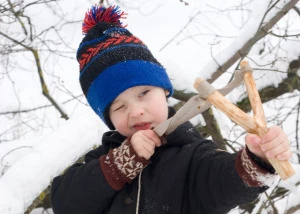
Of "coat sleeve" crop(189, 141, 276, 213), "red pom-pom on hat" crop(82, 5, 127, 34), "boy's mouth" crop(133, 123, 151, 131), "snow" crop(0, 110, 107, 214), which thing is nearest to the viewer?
"coat sleeve" crop(189, 141, 276, 213)

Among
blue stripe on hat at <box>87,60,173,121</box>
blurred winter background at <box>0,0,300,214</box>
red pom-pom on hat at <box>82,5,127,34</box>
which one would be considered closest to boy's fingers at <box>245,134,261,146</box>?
blue stripe on hat at <box>87,60,173,121</box>

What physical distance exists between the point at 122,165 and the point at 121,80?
25 cm

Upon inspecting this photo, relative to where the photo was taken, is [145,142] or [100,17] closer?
[145,142]

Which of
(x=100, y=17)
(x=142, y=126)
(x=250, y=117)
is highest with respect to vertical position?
(x=100, y=17)

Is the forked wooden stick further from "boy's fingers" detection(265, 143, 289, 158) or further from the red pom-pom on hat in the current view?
the red pom-pom on hat

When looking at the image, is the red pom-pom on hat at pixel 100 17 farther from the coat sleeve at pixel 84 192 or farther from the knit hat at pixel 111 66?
the coat sleeve at pixel 84 192

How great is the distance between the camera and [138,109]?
45.1 inches

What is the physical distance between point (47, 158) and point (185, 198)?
760mm

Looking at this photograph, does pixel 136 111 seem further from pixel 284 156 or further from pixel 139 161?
pixel 284 156

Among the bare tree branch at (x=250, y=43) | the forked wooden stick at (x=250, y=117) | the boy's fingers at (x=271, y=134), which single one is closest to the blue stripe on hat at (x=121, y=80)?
the forked wooden stick at (x=250, y=117)

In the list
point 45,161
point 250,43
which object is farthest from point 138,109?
point 250,43

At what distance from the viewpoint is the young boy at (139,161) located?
42.2 inches

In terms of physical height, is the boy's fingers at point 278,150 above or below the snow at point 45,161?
below

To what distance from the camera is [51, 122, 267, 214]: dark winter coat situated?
1064 mm
